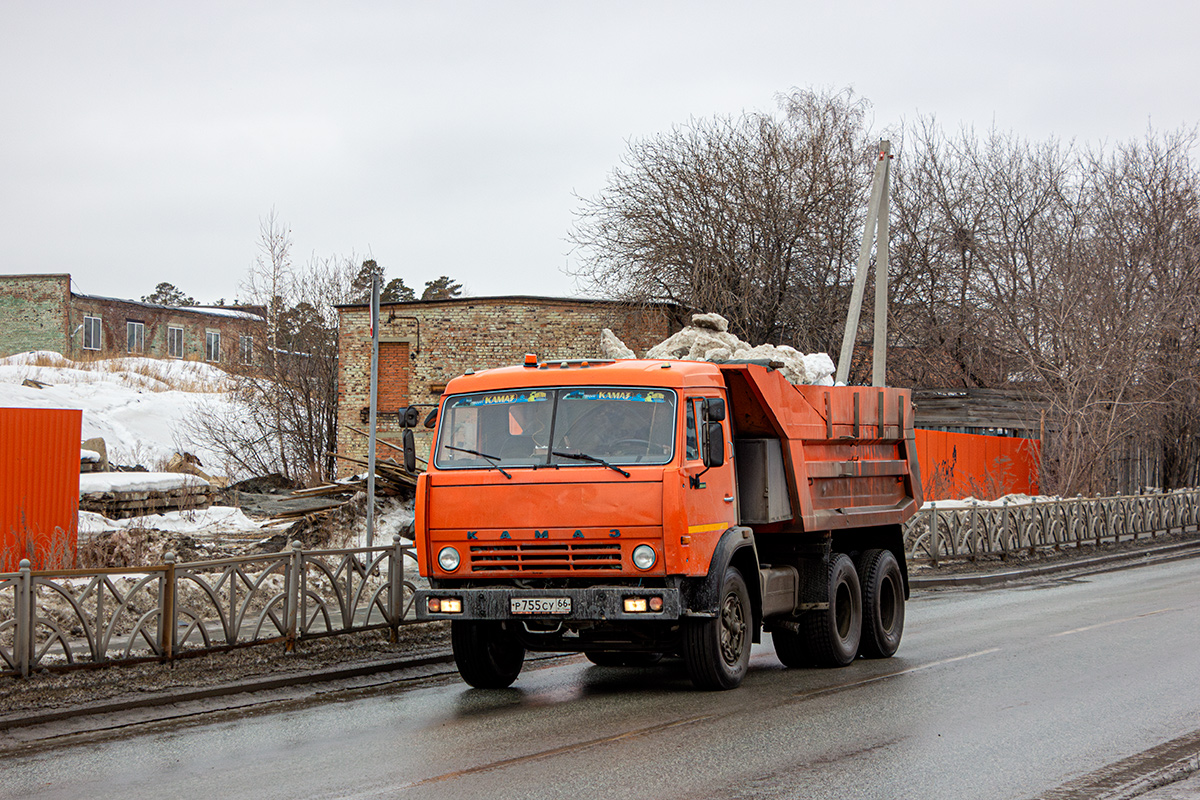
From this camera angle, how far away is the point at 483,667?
9.91 metres

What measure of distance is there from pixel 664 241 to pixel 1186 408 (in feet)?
58.7

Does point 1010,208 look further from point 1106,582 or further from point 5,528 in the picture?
point 5,528

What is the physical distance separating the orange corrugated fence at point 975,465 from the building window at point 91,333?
130 feet

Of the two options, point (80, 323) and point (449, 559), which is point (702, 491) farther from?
point (80, 323)

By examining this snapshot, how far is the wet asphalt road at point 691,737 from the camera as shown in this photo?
6.42 m

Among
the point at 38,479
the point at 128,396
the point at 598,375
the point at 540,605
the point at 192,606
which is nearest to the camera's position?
the point at 540,605

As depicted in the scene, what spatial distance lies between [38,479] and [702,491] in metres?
10.9

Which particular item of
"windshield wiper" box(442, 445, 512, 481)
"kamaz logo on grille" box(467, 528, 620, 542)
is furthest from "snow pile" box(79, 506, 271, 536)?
"kamaz logo on grille" box(467, 528, 620, 542)

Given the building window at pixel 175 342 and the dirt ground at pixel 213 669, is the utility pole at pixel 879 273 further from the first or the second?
the building window at pixel 175 342

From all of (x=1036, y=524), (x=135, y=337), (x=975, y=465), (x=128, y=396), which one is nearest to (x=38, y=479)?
(x=1036, y=524)

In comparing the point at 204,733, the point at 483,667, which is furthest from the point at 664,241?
the point at 204,733

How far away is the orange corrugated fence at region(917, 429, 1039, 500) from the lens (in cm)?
2744

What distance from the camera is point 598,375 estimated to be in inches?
371

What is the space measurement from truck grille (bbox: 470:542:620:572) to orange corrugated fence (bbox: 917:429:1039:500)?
62.8 ft
